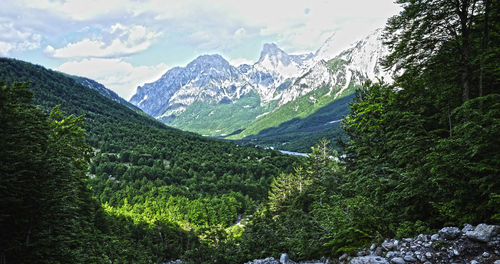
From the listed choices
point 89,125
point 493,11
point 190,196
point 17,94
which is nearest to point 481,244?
point 493,11

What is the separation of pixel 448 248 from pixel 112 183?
97.7m

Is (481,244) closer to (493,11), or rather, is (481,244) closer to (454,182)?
(454,182)

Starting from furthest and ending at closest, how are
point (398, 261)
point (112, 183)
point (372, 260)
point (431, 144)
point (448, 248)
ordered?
point (112, 183), point (431, 144), point (372, 260), point (398, 261), point (448, 248)

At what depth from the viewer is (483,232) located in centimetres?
635

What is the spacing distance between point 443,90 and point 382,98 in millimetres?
4781

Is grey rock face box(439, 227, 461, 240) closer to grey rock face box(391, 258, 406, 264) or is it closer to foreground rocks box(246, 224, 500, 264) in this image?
foreground rocks box(246, 224, 500, 264)

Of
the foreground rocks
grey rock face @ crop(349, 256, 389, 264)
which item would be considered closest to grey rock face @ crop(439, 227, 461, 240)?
the foreground rocks

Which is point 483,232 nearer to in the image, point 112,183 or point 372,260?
point 372,260

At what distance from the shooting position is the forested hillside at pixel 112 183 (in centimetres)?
1122

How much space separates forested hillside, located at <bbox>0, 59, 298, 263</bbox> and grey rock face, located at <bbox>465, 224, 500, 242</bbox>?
48.1 ft

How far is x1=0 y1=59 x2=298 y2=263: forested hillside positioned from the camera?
1122 cm

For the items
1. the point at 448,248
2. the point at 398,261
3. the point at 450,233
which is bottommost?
the point at 398,261

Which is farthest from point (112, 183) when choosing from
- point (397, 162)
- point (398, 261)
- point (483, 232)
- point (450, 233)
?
point (483, 232)

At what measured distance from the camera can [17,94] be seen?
14.9 metres
